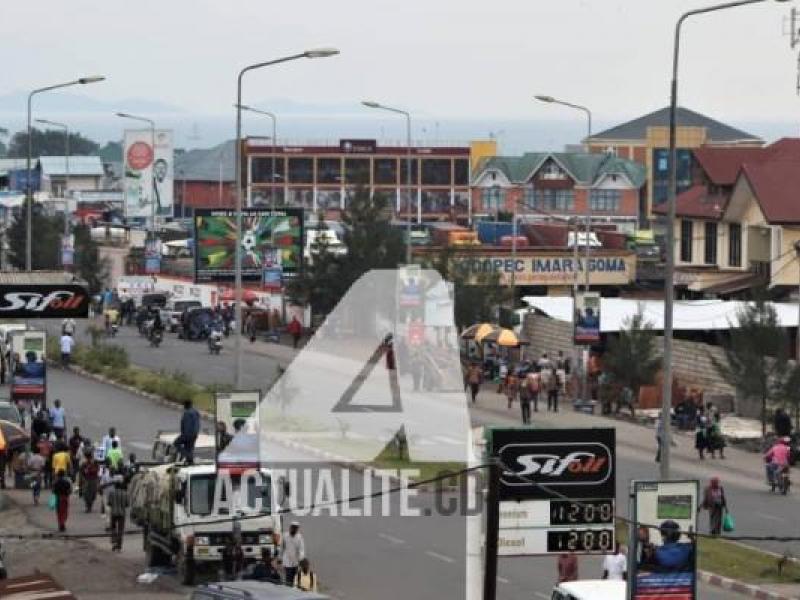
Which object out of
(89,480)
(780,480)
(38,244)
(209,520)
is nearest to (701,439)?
(780,480)

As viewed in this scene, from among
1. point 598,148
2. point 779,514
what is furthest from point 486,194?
point 779,514

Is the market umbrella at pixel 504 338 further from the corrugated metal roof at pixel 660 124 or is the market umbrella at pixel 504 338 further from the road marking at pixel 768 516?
the corrugated metal roof at pixel 660 124

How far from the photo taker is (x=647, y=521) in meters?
24.5

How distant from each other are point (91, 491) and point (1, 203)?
367 ft

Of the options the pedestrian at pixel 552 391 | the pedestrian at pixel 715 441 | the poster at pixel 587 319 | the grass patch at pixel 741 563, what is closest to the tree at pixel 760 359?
the pedestrian at pixel 715 441

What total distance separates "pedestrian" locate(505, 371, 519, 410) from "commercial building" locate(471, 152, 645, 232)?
84.1 m

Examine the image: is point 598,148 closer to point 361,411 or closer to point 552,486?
point 361,411

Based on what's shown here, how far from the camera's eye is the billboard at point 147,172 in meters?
102

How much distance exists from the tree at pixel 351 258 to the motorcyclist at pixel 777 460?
99.4 ft

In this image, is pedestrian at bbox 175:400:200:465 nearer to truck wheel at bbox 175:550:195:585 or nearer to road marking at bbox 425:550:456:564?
road marking at bbox 425:550:456:564

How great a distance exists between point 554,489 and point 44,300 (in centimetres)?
861

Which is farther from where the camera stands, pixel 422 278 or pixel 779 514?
pixel 422 278

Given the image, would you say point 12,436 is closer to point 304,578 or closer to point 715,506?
point 715,506

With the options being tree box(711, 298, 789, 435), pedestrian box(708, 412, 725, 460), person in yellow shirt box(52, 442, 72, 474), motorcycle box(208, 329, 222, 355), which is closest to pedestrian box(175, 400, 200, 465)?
person in yellow shirt box(52, 442, 72, 474)
